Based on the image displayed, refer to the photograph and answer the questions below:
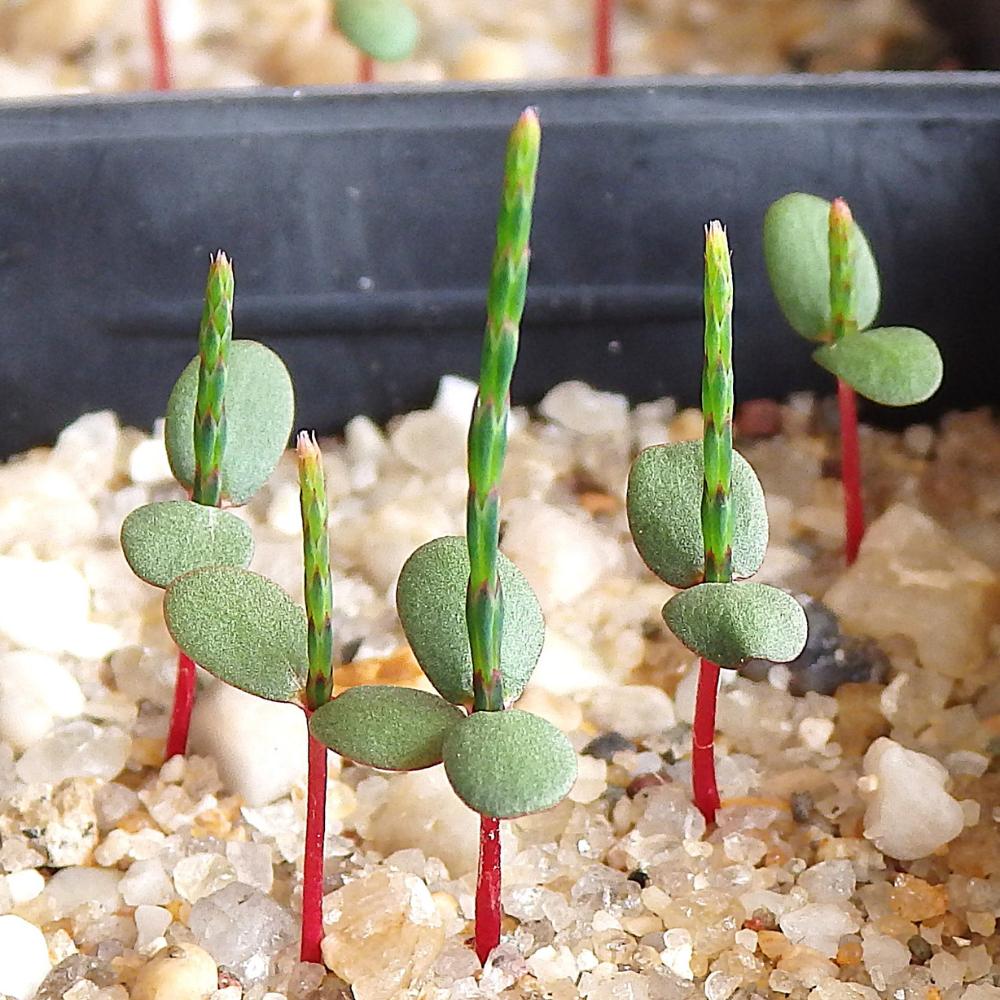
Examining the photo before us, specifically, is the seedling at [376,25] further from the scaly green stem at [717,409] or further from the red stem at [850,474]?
the scaly green stem at [717,409]

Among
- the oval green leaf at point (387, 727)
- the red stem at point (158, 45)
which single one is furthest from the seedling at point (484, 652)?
the red stem at point (158, 45)

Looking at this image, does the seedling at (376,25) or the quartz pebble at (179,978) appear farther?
the seedling at (376,25)

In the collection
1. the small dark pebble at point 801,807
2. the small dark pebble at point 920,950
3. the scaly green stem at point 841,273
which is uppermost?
the scaly green stem at point 841,273

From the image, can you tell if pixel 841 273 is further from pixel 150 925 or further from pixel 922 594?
pixel 150 925

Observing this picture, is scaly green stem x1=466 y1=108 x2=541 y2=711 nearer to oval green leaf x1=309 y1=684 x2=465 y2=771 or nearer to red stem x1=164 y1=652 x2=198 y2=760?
oval green leaf x1=309 y1=684 x2=465 y2=771

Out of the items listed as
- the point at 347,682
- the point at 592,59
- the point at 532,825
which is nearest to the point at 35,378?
the point at 347,682

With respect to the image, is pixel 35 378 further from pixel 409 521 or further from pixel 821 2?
pixel 821 2

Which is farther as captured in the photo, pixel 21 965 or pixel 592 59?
pixel 592 59

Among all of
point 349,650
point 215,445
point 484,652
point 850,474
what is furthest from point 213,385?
point 850,474
